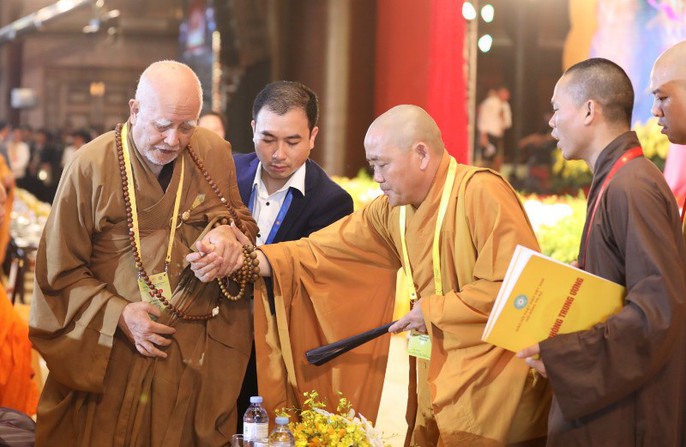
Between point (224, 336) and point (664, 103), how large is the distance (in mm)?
1490

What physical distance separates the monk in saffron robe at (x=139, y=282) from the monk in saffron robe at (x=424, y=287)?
250mm

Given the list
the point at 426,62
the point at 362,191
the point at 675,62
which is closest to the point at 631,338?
the point at 675,62

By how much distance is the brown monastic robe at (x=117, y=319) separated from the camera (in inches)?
105

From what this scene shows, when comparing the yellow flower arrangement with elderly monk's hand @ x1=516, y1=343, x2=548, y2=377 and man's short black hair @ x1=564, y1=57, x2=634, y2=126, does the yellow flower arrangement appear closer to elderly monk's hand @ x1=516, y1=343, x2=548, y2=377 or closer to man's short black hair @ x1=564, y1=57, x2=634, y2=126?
man's short black hair @ x1=564, y1=57, x2=634, y2=126

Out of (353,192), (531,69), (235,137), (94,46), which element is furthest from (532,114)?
(94,46)

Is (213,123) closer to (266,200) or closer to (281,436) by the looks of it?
(266,200)

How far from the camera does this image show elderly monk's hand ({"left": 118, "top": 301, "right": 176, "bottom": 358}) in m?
2.68

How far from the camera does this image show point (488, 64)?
9.02 metres

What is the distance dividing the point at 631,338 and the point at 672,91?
2.47 feet

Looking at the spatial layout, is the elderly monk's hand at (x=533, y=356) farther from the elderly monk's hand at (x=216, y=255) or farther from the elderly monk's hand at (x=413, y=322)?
the elderly monk's hand at (x=216, y=255)

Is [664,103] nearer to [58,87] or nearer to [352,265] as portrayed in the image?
[352,265]

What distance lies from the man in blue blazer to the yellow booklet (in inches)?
44.9

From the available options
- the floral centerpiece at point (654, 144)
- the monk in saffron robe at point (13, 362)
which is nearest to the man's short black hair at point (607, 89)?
the monk in saffron robe at point (13, 362)

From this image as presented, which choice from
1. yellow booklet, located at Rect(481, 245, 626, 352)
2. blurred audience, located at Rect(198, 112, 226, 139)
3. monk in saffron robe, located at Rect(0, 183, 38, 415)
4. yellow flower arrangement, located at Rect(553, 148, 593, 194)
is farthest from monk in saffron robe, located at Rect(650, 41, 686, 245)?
yellow flower arrangement, located at Rect(553, 148, 593, 194)
